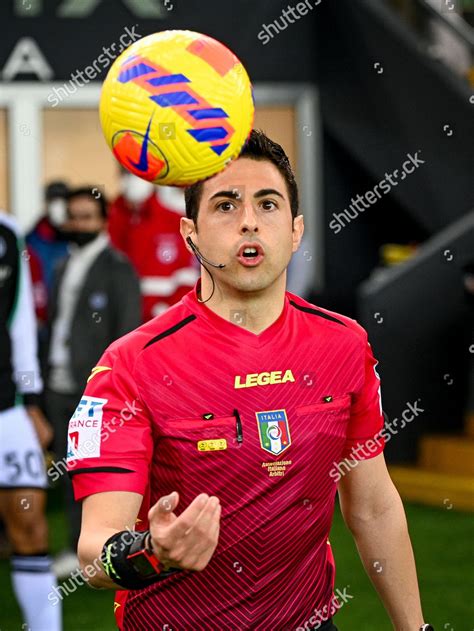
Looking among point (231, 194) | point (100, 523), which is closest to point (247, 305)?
point (231, 194)

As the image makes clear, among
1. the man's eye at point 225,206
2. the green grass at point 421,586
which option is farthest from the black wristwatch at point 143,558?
the green grass at point 421,586

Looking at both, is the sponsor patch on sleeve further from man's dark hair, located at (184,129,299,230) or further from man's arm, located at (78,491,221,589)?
man's dark hair, located at (184,129,299,230)

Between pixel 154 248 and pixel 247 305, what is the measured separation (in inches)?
264

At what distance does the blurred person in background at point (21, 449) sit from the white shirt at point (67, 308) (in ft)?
5.84

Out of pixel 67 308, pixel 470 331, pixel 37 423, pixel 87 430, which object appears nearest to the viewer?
pixel 87 430

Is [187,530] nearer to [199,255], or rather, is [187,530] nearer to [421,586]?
[199,255]

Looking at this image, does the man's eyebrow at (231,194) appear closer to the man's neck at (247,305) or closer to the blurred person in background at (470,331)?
the man's neck at (247,305)

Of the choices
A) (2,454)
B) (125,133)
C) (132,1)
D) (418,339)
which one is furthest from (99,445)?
(132,1)

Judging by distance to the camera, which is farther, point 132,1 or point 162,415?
point 132,1

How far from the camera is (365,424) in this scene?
11.5 ft

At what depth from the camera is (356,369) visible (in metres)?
3.46

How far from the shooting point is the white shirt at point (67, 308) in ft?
26.9

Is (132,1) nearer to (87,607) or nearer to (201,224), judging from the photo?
(87,607)

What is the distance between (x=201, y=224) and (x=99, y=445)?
0.59m
